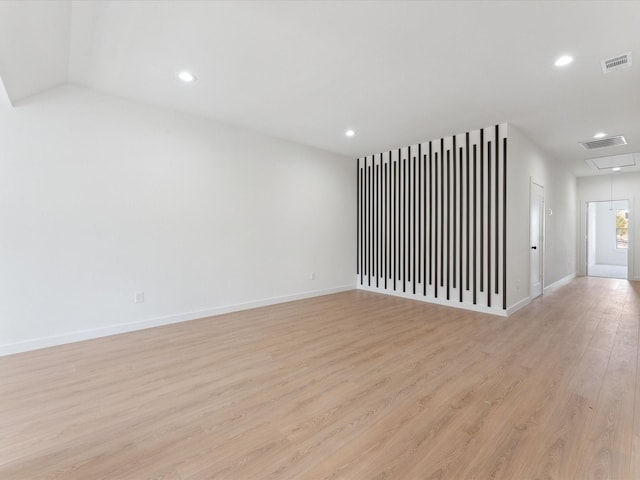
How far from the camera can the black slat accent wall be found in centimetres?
477

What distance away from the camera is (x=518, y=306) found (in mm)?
4922

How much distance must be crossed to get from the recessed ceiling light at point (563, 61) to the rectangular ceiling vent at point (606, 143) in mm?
3396

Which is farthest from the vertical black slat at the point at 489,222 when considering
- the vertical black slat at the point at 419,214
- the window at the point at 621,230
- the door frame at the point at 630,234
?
the window at the point at 621,230

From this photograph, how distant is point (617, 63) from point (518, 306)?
135 inches

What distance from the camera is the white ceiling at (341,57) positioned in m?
2.28

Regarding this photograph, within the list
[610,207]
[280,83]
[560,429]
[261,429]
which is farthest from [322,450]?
[610,207]

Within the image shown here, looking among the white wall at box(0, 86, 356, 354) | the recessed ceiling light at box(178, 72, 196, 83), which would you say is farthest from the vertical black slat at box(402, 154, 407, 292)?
the recessed ceiling light at box(178, 72, 196, 83)

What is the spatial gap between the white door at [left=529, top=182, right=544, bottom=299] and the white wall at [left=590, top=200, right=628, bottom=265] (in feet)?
28.2

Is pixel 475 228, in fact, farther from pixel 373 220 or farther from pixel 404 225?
pixel 373 220

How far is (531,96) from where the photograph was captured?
364cm

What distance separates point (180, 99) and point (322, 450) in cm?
400

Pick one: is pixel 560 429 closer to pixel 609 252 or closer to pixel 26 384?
pixel 26 384

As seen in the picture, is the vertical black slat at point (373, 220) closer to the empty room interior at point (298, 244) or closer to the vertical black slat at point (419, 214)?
the empty room interior at point (298, 244)

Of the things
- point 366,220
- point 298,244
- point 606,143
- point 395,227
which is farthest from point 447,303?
point 606,143
